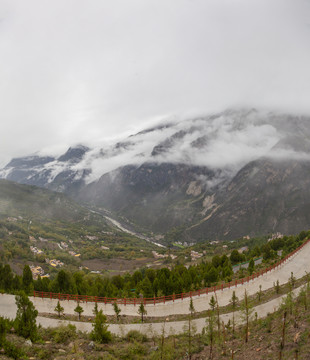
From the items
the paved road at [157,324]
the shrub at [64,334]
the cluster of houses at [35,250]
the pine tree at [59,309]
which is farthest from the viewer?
the cluster of houses at [35,250]

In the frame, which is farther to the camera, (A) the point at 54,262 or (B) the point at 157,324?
(A) the point at 54,262

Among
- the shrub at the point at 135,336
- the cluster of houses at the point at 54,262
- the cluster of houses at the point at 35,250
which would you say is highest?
the shrub at the point at 135,336

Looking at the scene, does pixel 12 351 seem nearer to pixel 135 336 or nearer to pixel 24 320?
pixel 24 320

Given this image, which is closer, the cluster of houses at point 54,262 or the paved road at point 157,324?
the paved road at point 157,324

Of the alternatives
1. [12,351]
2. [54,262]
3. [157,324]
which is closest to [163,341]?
[157,324]

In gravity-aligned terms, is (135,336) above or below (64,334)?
below

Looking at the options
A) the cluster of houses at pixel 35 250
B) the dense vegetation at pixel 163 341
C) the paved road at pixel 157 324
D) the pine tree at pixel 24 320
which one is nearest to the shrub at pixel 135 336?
the dense vegetation at pixel 163 341

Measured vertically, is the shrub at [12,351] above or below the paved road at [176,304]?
above

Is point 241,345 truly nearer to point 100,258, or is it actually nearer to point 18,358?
point 18,358

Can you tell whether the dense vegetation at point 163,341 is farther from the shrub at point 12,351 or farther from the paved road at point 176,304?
the paved road at point 176,304

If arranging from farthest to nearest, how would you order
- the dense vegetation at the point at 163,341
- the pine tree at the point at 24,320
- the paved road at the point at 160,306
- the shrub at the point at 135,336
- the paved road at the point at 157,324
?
the paved road at the point at 160,306 → the paved road at the point at 157,324 → the shrub at the point at 135,336 → the pine tree at the point at 24,320 → the dense vegetation at the point at 163,341

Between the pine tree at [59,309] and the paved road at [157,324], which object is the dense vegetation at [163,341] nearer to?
the paved road at [157,324]
